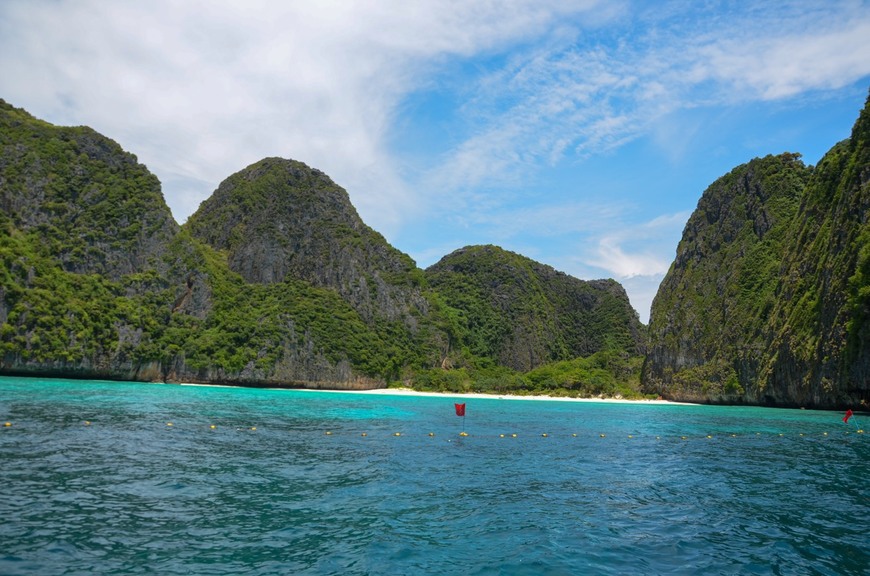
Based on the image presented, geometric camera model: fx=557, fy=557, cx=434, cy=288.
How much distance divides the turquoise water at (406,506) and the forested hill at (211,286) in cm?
8673

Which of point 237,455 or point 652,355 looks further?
point 652,355

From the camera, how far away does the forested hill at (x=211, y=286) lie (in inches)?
4141

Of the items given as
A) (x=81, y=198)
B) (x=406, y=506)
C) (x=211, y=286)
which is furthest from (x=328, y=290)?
(x=406, y=506)

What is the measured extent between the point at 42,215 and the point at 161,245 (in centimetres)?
2557

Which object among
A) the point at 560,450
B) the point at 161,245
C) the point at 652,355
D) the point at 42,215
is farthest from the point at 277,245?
the point at 560,450

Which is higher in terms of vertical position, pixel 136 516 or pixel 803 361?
pixel 803 361

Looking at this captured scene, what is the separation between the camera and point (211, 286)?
143 meters

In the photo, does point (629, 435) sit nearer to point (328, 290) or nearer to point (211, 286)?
point (211, 286)

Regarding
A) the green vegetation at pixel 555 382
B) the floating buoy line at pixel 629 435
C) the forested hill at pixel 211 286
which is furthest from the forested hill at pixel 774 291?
the forested hill at pixel 211 286

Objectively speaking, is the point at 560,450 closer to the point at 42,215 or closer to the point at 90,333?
the point at 90,333

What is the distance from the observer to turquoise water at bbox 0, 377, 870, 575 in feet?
37.8

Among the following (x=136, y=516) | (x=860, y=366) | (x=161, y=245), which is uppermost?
(x=161, y=245)

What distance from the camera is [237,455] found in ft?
78.2

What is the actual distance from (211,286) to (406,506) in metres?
139
